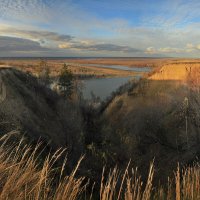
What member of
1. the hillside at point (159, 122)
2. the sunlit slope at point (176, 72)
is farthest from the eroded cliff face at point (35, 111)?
the sunlit slope at point (176, 72)

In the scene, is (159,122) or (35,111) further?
(159,122)

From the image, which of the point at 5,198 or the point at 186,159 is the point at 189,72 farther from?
the point at 5,198

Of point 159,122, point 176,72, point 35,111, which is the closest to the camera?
point 35,111

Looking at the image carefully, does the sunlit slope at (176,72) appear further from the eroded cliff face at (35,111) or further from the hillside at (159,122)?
the eroded cliff face at (35,111)

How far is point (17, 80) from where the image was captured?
2700 centimetres

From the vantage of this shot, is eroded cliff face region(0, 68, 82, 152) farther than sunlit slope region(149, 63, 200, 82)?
No

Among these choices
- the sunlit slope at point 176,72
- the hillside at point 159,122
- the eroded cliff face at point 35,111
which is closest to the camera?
the eroded cliff face at point 35,111

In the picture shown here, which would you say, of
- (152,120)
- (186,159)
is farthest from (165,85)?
(186,159)

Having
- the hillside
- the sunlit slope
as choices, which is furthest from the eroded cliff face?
the sunlit slope

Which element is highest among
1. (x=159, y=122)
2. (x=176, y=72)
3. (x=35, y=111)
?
(x=176, y=72)

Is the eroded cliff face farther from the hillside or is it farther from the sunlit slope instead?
the sunlit slope

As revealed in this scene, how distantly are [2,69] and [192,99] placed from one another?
17.3m

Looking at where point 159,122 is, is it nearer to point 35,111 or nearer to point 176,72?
point 35,111

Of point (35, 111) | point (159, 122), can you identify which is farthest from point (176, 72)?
point (35, 111)
